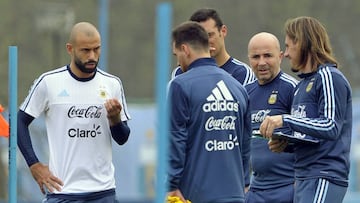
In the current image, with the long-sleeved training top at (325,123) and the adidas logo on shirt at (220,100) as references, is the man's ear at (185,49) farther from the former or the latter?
the long-sleeved training top at (325,123)

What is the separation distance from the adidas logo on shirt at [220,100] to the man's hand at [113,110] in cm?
90

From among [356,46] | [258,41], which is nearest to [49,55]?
[356,46]

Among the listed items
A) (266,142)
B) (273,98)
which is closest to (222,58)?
(273,98)

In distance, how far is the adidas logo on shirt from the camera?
29.3 feet

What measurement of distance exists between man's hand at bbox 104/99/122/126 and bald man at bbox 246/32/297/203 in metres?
1.39

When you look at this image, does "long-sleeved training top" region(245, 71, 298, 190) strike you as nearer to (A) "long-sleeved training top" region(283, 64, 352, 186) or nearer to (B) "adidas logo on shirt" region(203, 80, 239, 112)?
(A) "long-sleeved training top" region(283, 64, 352, 186)

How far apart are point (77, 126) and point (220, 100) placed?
1.43 metres

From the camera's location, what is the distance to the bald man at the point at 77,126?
976cm

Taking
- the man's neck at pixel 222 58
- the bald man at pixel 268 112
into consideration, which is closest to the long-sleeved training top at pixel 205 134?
Result: the bald man at pixel 268 112

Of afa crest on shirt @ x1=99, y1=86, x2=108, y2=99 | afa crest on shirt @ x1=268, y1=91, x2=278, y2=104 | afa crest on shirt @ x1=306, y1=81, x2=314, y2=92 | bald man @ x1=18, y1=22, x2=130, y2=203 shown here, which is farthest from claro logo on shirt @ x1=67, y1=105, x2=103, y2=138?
afa crest on shirt @ x1=306, y1=81, x2=314, y2=92

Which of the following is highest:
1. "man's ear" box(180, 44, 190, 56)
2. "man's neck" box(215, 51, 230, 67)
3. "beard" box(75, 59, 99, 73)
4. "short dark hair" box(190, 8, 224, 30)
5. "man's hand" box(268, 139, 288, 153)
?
"short dark hair" box(190, 8, 224, 30)

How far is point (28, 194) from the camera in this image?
2548 cm

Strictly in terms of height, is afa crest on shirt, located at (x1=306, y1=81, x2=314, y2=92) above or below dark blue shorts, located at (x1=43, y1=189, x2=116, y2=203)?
above

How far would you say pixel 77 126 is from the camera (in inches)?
384
